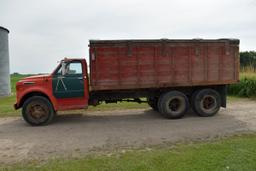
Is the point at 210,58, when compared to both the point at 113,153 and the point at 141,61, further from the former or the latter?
the point at 113,153

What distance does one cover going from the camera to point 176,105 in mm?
9562

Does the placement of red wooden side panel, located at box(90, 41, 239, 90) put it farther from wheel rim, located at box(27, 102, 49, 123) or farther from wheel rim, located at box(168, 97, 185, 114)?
wheel rim, located at box(27, 102, 49, 123)

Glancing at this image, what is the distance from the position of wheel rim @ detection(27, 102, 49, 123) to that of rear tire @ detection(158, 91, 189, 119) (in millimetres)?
4116

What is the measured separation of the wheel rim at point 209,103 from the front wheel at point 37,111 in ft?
18.6

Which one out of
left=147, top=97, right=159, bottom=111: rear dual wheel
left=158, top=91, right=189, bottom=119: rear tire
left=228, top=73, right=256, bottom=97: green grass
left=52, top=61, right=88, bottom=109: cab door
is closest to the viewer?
left=52, top=61, right=88, bottom=109: cab door

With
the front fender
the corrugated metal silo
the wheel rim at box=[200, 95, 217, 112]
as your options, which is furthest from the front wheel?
the corrugated metal silo

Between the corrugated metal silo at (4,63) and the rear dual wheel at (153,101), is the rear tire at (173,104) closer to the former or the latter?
the rear dual wheel at (153,101)

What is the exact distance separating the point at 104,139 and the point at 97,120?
8.50ft

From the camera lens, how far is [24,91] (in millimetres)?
8656

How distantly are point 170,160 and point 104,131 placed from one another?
124 inches

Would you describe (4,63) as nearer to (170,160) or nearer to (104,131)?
(104,131)

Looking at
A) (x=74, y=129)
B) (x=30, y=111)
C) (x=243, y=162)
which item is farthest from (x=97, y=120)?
(x=243, y=162)

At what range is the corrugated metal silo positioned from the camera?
19.6 meters

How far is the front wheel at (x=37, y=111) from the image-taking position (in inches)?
342
